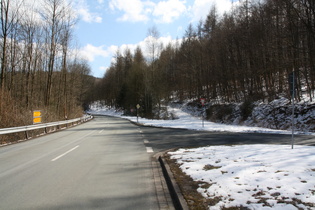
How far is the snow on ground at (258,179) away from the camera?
3.81 m

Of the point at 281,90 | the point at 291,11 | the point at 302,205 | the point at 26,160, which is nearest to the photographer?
the point at 302,205

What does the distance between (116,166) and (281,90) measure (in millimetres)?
27782

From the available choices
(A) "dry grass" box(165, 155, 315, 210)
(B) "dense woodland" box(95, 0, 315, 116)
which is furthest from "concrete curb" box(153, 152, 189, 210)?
(B) "dense woodland" box(95, 0, 315, 116)

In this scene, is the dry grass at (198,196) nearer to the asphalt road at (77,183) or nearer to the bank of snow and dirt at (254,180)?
the bank of snow and dirt at (254,180)

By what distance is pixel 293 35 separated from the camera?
2333 centimetres

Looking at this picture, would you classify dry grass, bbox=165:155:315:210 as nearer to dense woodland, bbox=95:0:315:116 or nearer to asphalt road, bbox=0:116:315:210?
asphalt road, bbox=0:116:315:210

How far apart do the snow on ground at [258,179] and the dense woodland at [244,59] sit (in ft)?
56.5

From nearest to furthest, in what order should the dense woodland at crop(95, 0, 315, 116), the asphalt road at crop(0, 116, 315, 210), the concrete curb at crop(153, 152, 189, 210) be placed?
1. the concrete curb at crop(153, 152, 189, 210)
2. the asphalt road at crop(0, 116, 315, 210)
3. the dense woodland at crop(95, 0, 315, 116)

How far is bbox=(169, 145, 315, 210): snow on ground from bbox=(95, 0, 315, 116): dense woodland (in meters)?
17.2

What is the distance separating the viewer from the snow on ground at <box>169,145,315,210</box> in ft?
12.5

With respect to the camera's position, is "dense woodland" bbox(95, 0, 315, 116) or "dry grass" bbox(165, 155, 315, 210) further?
"dense woodland" bbox(95, 0, 315, 116)

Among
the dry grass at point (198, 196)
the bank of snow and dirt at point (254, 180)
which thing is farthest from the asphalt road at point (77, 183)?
the bank of snow and dirt at point (254, 180)

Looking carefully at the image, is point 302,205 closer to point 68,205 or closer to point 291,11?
point 68,205

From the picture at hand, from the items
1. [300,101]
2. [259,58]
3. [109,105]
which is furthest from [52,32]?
[109,105]
